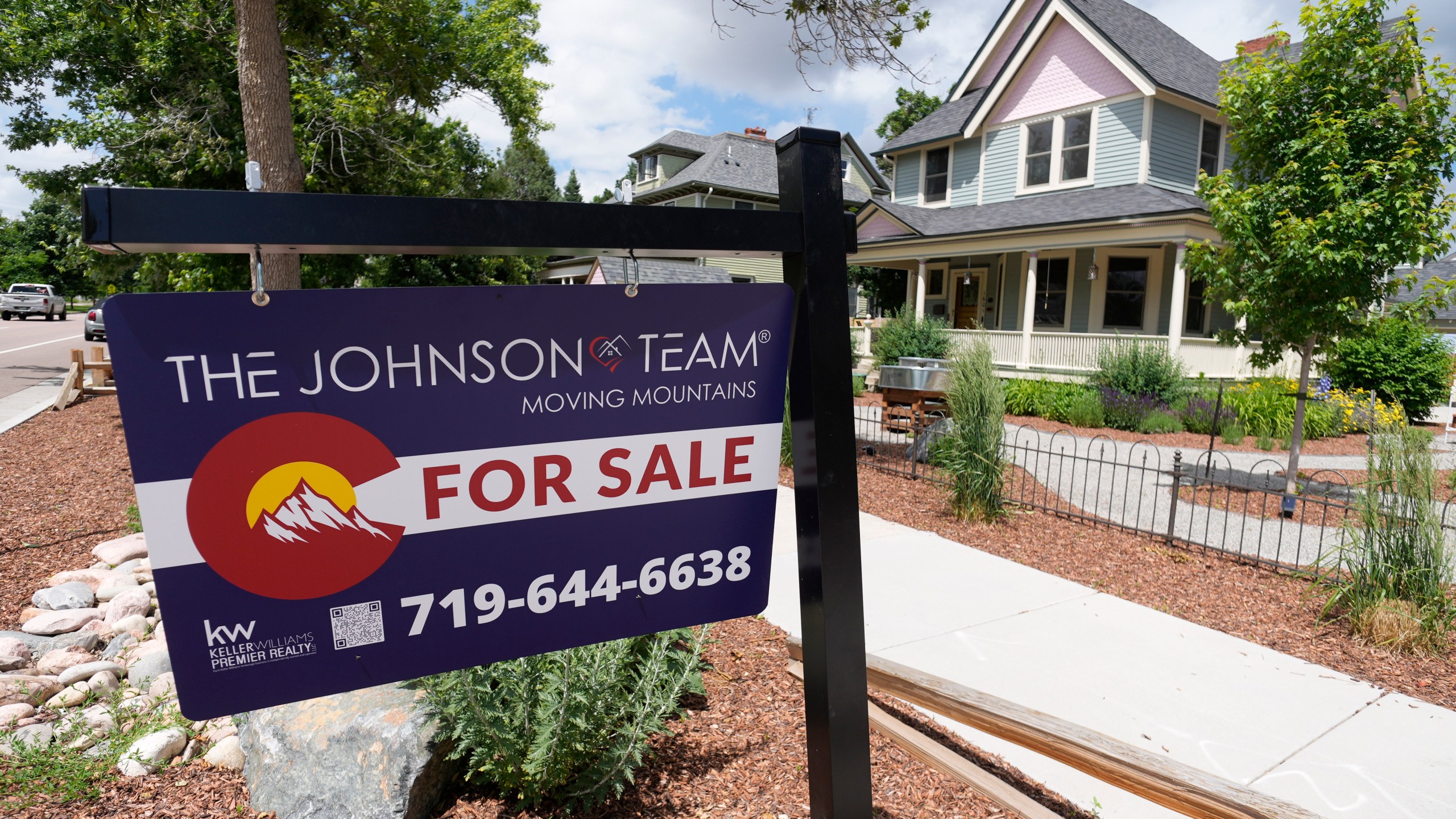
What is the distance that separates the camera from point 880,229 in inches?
787

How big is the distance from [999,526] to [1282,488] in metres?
4.47

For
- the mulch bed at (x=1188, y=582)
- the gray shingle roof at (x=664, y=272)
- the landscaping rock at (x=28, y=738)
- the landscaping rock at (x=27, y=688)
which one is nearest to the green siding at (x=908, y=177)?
the gray shingle roof at (x=664, y=272)

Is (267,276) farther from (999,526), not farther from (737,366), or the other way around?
(999,526)

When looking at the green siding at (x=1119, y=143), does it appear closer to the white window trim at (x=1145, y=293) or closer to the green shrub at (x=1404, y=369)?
the white window trim at (x=1145, y=293)

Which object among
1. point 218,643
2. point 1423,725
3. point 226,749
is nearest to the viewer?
point 218,643

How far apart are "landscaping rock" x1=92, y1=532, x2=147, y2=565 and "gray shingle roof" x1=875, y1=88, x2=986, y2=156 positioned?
17962mm

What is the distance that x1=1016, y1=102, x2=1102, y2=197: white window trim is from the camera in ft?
55.0

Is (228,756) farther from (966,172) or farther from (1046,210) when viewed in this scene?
(966,172)

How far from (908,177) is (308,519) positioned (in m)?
21.3

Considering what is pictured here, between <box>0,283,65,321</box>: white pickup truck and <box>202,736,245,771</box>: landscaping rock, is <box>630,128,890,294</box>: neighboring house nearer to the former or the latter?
<box>202,736,245,771</box>: landscaping rock

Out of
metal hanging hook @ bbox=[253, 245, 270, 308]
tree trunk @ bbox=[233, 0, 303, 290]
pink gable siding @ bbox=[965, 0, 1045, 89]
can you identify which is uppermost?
pink gable siding @ bbox=[965, 0, 1045, 89]

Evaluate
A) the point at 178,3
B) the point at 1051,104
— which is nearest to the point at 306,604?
the point at 178,3

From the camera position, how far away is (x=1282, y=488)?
29.0 feet

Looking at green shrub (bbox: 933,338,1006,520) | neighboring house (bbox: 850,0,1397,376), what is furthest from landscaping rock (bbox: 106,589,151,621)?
neighboring house (bbox: 850,0,1397,376)
